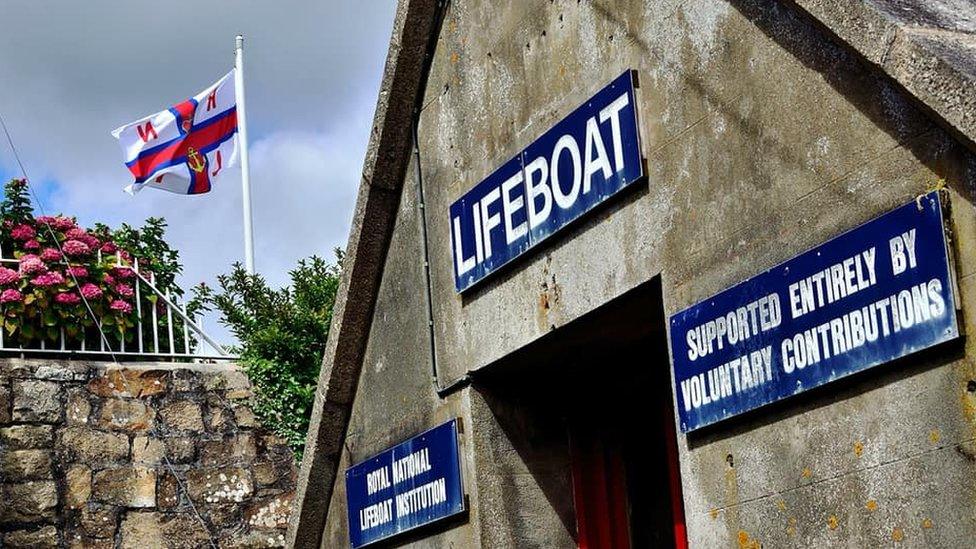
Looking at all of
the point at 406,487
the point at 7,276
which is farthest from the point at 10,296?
the point at 406,487

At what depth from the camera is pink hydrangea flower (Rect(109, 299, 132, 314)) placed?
A: 1171 centimetres

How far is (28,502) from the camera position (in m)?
10.6

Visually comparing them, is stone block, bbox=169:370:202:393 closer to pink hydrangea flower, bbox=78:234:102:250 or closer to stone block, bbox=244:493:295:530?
stone block, bbox=244:493:295:530

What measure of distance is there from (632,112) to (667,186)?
0.38 metres

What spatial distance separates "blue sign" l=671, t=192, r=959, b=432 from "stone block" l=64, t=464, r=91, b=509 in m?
6.58

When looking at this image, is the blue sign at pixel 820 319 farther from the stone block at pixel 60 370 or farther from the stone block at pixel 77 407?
the stone block at pixel 60 370

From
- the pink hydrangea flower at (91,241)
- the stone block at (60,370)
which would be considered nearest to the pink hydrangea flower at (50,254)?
the pink hydrangea flower at (91,241)

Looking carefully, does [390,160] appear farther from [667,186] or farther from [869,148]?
[869,148]

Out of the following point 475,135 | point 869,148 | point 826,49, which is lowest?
point 869,148

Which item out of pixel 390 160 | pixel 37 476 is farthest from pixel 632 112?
pixel 37 476

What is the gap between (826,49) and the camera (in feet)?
15.9

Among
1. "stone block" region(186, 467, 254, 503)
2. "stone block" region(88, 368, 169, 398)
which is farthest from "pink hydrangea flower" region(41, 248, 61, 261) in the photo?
"stone block" region(186, 467, 254, 503)

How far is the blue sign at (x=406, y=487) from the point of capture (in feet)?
23.5

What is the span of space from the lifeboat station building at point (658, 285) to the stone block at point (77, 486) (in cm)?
284
